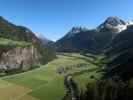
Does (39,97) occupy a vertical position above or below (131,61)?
below

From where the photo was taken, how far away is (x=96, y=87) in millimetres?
101188

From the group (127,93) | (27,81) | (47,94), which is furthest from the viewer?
(27,81)

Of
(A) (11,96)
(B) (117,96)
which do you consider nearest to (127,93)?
(B) (117,96)

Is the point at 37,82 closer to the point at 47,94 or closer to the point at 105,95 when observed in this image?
the point at 47,94

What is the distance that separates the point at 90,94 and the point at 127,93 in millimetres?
15055

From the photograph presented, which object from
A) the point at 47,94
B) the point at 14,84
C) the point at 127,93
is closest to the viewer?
the point at 127,93

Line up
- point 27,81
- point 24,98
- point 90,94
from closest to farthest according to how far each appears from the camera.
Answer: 1. point 90,94
2. point 24,98
3. point 27,81

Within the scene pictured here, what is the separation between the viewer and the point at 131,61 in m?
158

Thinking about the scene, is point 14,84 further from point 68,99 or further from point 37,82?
point 68,99

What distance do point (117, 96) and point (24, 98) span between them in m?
42.4

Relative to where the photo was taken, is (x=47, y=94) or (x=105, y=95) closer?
(x=105, y=95)

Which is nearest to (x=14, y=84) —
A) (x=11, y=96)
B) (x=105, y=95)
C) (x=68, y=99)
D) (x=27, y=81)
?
(x=27, y=81)

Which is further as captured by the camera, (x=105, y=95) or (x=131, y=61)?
(x=131, y=61)

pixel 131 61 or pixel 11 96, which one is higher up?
pixel 131 61
